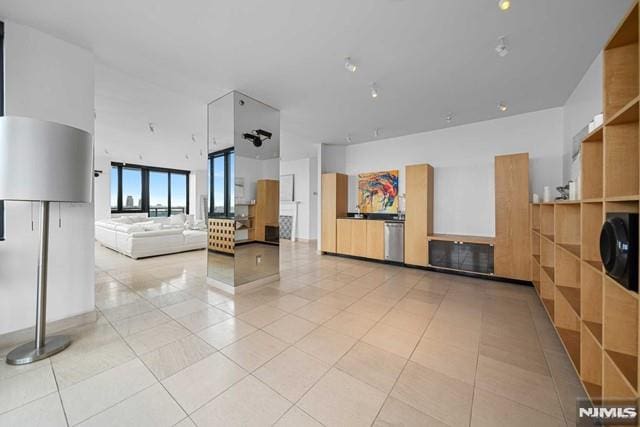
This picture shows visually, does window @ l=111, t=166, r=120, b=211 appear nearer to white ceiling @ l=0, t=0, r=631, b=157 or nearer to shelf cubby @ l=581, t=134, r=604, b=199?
white ceiling @ l=0, t=0, r=631, b=157

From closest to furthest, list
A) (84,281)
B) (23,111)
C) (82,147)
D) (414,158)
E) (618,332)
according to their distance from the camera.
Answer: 1. (618,332)
2. (82,147)
3. (23,111)
4. (84,281)
5. (414,158)

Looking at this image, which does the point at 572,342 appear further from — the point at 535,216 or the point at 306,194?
the point at 306,194

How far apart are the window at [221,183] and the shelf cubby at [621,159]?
3596mm

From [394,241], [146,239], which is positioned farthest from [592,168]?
[146,239]

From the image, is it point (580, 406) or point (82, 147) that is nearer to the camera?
point (580, 406)

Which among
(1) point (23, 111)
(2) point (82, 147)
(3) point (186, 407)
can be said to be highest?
(1) point (23, 111)

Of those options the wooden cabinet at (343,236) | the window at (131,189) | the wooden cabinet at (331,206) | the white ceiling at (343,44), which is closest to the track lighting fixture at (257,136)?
the white ceiling at (343,44)

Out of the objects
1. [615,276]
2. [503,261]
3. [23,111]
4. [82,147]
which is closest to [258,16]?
[82,147]

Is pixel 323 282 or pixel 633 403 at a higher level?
pixel 633 403

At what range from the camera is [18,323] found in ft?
7.02

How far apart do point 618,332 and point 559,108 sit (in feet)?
14.3

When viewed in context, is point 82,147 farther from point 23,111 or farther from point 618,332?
point 618,332

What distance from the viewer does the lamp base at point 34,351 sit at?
1.86 meters

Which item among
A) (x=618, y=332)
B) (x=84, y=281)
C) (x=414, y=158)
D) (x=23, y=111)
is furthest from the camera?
(x=414, y=158)
